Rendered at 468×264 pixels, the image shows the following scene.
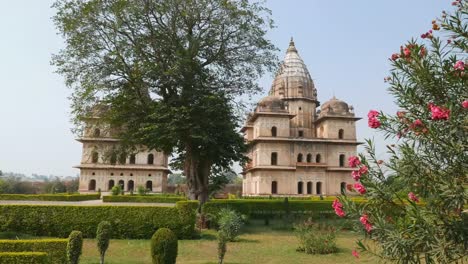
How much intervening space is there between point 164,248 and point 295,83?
34129 millimetres

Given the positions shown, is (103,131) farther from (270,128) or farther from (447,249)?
(270,128)

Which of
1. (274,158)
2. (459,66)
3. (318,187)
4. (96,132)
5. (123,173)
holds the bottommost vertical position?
(318,187)

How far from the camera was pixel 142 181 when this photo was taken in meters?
39.5

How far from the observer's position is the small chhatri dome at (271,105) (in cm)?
3739

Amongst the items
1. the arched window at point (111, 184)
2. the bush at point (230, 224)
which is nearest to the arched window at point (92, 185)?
the arched window at point (111, 184)

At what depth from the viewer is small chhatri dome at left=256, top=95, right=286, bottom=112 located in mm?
37394

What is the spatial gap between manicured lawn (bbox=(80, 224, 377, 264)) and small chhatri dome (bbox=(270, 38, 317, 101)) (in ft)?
89.4

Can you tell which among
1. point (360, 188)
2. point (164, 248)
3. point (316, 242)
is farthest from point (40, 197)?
point (360, 188)

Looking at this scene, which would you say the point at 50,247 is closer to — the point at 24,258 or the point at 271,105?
the point at 24,258

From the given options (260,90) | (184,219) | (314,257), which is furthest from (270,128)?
(314,257)

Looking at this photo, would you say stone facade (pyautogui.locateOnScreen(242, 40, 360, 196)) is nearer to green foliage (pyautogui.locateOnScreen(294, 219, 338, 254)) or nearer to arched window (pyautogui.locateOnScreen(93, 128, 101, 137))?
arched window (pyautogui.locateOnScreen(93, 128, 101, 137))

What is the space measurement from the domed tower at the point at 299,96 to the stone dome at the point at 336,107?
178 cm

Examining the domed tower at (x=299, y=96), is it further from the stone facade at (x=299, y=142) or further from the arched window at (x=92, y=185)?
the arched window at (x=92, y=185)

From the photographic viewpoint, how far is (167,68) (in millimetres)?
17156
